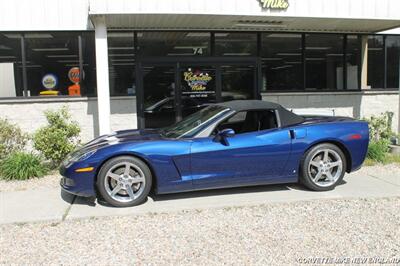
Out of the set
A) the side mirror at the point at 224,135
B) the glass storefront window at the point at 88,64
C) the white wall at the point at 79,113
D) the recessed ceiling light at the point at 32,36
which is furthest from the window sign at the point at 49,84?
the side mirror at the point at 224,135

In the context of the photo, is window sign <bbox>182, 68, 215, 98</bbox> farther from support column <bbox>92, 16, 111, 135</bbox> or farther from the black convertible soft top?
the black convertible soft top

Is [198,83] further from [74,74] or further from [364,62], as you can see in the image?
[364,62]

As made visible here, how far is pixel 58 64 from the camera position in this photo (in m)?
10.3

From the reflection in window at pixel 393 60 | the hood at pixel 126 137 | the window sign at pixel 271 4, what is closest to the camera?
the hood at pixel 126 137

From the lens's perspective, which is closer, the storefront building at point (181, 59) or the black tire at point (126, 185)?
the black tire at point (126, 185)

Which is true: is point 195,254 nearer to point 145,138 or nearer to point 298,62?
point 145,138

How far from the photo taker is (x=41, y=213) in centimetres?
564

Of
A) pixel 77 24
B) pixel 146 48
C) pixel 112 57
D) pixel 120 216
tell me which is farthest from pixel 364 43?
pixel 120 216

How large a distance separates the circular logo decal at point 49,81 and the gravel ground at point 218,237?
5.68m

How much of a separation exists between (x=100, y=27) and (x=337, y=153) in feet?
16.9

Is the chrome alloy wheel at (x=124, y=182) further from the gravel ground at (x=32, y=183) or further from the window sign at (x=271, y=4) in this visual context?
the window sign at (x=271, y=4)

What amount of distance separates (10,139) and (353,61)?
28.9ft

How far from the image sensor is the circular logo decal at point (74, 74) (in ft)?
34.0

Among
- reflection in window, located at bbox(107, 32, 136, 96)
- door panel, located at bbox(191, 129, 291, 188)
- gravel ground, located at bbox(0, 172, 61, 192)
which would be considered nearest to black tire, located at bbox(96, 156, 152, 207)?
door panel, located at bbox(191, 129, 291, 188)
